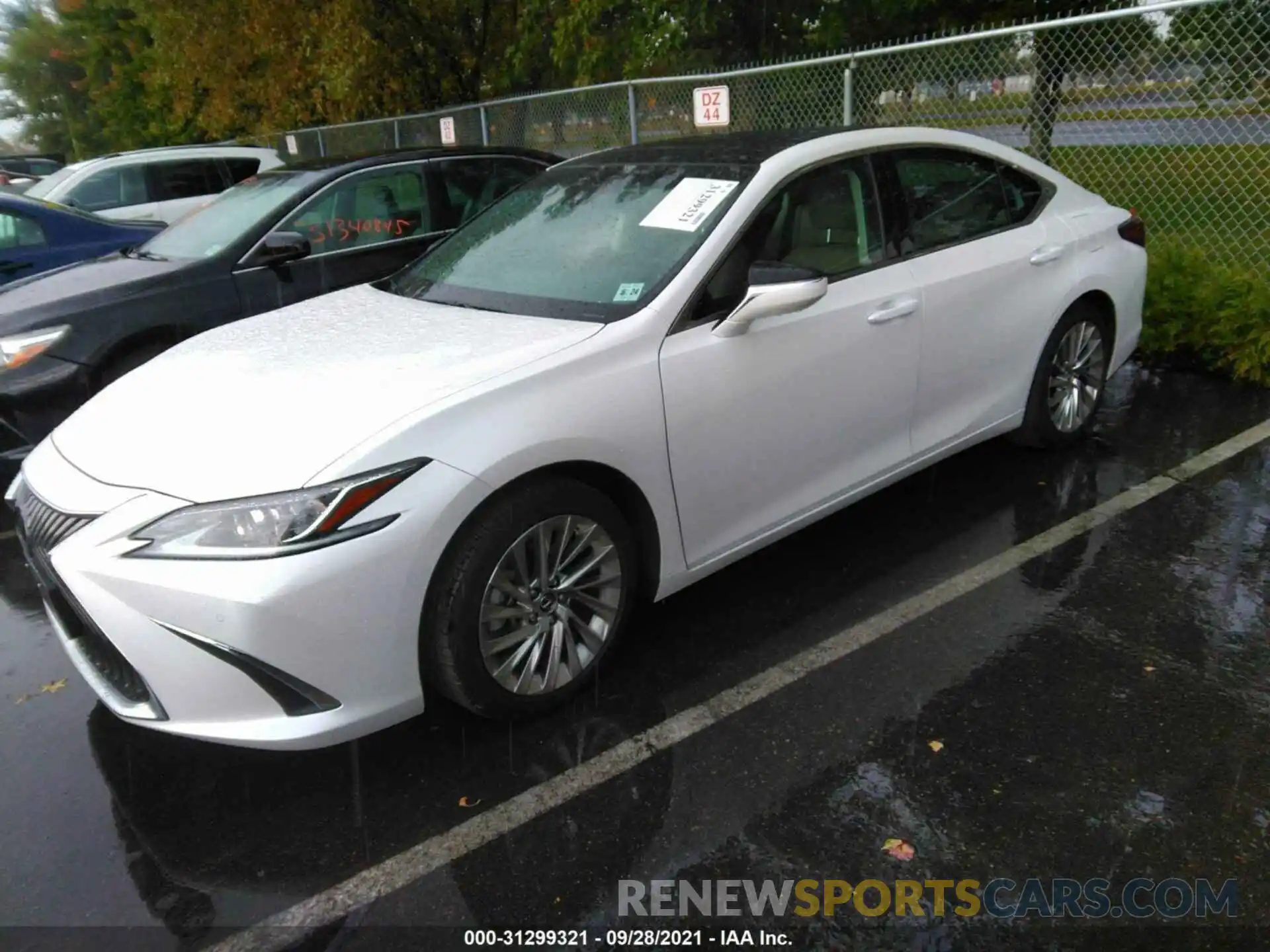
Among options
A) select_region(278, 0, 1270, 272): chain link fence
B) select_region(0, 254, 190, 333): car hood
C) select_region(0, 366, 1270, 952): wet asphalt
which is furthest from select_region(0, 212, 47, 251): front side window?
select_region(278, 0, 1270, 272): chain link fence

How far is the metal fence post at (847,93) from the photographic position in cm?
716

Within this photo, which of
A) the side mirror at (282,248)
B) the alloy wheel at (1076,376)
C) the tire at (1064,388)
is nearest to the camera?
the tire at (1064,388)

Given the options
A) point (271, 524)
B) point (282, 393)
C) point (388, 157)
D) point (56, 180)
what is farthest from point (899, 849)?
point (56, 180)

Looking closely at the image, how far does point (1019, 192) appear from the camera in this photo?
14.7ft

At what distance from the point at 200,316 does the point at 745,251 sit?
357cm

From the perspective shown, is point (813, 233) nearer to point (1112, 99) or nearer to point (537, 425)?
point (537, 425)

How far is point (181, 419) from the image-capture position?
9.62ft

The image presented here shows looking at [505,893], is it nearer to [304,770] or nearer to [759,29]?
[304,770]

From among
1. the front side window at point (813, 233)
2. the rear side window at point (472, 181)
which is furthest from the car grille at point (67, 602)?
the rear side window at point (472, 181)

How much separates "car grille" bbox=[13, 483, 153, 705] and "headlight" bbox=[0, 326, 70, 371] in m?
2.37

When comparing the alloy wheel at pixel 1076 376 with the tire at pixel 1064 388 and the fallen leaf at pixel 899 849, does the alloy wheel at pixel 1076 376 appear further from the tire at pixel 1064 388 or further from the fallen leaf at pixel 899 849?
the fallen leaf at pixel 899 849

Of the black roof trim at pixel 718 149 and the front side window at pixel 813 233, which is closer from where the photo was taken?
the front side window at pixel 813 233

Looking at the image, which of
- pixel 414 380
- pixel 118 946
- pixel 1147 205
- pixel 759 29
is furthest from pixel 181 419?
→ pixel 759 29

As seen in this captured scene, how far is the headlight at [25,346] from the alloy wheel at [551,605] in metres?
3.53
